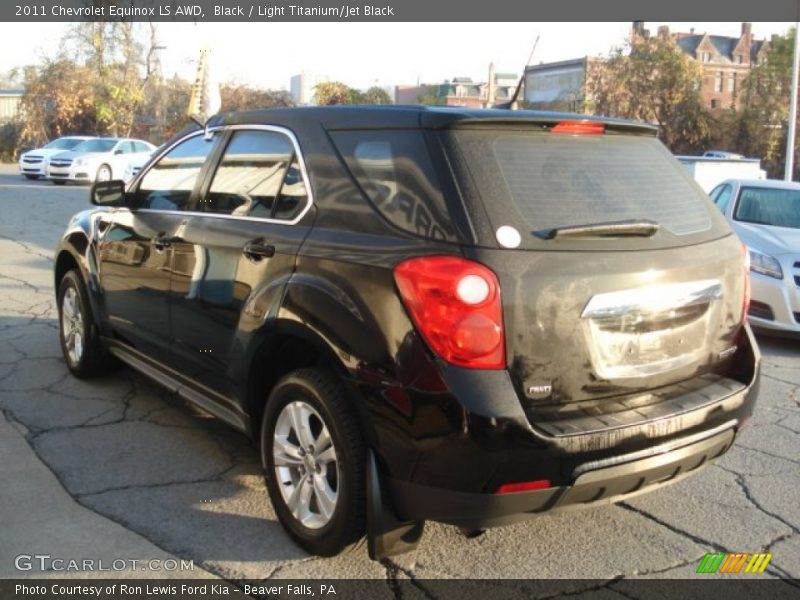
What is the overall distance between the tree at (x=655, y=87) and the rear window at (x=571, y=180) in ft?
151

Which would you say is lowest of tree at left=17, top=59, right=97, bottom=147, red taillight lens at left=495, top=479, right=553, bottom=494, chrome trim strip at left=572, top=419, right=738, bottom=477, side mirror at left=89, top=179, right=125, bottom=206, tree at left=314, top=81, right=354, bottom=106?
red taillight lens at left=495, top=479, right=553, bottom=494

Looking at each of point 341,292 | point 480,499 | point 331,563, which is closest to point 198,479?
point 331,563

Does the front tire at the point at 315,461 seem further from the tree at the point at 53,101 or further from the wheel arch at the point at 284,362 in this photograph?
the tree at the point at 53,101

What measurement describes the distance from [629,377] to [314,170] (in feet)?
5.01

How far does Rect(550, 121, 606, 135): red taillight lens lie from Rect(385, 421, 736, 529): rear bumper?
4.16ft

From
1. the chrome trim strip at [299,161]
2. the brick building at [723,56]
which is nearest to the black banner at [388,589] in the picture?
the chrome trim strip at [299,161]

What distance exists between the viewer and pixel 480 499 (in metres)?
2.65

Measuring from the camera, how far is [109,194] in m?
4.90

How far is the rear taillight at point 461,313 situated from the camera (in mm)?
2643

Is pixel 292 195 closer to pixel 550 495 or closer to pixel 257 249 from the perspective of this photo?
pixel 257 249

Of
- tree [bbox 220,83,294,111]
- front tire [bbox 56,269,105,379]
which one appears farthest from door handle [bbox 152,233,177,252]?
tree [bbox 220,83,294,111]

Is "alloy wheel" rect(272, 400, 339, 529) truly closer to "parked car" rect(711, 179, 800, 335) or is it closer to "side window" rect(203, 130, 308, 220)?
"side window" rect(203, 130, 308, 220)

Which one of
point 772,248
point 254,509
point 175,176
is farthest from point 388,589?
point 772,248

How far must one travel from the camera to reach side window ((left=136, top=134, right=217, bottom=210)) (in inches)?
167
